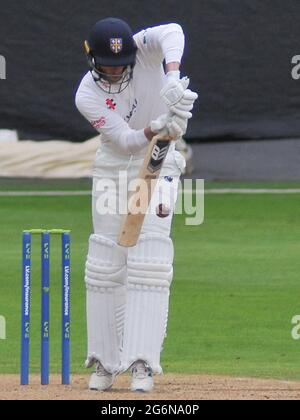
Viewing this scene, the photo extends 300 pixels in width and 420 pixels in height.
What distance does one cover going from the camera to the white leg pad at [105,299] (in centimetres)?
602

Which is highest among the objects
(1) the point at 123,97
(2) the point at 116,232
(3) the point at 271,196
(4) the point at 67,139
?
(4) the point at 67,139

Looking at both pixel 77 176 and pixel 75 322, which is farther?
pixel 77 176

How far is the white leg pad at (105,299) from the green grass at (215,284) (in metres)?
0.95

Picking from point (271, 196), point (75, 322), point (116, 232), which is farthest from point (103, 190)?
point (271, 196)

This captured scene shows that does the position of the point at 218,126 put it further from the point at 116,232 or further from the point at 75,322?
the point at 116,232

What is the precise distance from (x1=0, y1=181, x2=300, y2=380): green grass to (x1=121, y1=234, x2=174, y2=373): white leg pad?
108cm

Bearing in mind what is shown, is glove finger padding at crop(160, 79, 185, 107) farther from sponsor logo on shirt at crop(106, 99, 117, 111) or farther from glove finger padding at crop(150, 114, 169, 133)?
sponsor logo on shirt at crop(106, 99, 117, 111)

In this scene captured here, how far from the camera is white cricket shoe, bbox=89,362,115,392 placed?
610cm

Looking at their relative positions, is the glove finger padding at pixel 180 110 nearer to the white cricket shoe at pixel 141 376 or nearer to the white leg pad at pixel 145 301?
the white leg pad at pixel 145 301

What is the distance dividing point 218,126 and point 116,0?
1.90 meters

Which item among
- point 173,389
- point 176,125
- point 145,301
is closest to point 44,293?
point 145,301

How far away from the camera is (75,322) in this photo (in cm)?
856

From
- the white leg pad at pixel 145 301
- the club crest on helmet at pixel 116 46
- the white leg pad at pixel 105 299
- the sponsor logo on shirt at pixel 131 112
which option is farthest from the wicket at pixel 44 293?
the club crest on helmet at pixel 116 46

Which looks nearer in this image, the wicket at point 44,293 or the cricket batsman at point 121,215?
the cricket batsman at point 121,215
